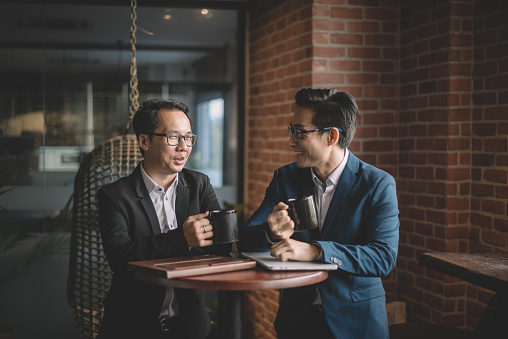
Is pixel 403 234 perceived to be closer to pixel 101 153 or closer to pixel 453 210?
pixel 453 210

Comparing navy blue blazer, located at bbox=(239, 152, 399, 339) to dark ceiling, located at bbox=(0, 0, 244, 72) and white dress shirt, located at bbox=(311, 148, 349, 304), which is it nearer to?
white dress shirt, located at bbox=(311, 148, 349, 304)

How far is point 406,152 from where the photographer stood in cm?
368

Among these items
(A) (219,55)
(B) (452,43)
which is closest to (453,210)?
(B) (452,43)

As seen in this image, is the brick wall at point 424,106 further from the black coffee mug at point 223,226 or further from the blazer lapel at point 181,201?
the black coffee mug at point 223,226

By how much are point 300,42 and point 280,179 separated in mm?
1502

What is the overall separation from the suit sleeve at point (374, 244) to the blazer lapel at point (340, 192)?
0.25ft

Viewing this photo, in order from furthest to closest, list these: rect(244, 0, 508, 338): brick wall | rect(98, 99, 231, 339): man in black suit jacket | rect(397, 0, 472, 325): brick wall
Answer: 1. rect(397, 0, 472, 325): brick wall
2. rect(244, 0, 508, 338): brick wall
3. rect(98, 99, 231, 339): man in black suit jacket

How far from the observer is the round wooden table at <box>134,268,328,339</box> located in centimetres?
184

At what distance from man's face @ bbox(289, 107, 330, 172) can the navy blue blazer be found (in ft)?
0.40

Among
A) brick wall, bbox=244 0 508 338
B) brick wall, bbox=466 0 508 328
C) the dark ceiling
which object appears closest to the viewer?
brick wall, bbox=466 0 508 328

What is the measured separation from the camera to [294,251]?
81.0 inches

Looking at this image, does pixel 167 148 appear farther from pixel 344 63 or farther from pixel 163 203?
pixel 344 63

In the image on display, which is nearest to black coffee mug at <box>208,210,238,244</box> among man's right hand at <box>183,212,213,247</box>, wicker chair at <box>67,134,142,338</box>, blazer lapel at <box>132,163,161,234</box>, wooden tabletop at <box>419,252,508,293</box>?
man's right hand at <box>183,212,213,247</box>

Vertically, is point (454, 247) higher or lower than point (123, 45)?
lower
